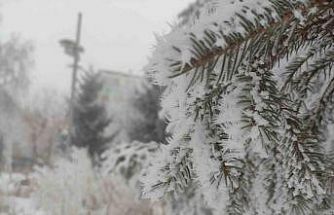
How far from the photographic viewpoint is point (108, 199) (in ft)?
21.3

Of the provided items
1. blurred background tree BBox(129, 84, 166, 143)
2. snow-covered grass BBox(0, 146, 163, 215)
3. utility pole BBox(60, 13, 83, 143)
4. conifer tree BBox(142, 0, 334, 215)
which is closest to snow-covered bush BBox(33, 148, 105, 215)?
snow-covered grass BBox(0, 146, 163, 215)

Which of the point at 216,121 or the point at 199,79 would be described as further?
the point at 216,121

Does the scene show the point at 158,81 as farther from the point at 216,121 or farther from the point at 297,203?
the point at 297,203

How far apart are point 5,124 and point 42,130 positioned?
2.79 meters

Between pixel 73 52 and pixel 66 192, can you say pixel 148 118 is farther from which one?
pixel 66 192

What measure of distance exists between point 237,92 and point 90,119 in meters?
21.0

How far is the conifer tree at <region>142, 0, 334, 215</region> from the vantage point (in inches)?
31.0

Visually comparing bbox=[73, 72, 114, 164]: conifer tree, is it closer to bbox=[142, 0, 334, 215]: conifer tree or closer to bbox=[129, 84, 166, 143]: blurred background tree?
bbox=[129, 84, 166, 143]: blurred background tree

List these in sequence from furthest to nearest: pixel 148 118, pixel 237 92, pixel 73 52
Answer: pixel 73 52
pixel 148 118
pixel 237 92

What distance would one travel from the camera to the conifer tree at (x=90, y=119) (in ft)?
70.0

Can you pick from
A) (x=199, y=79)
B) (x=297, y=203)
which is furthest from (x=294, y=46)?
(x=297, y=203)

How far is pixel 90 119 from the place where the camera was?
Answer: 2172cm

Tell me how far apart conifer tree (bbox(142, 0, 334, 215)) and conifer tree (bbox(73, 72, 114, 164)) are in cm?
2005

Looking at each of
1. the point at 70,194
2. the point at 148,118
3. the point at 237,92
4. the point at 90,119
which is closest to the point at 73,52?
the point at 90,119
